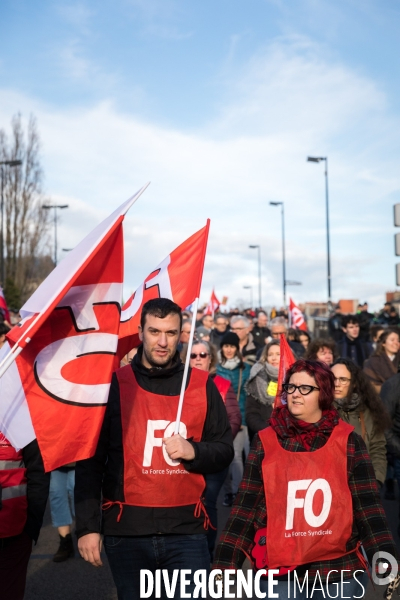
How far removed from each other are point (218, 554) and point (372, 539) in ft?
2.31

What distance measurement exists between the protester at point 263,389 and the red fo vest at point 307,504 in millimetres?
3712

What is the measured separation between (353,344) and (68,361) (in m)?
9.33

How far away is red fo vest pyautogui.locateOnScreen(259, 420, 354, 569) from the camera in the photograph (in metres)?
3.65

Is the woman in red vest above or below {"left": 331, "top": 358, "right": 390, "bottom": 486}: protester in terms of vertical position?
below

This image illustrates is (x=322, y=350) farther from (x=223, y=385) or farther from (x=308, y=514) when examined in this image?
(x=308, y=514)

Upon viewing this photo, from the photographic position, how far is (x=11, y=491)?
12.9 feet

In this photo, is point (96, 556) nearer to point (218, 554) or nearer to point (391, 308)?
point (218, 554)

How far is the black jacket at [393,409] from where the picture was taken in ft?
22.4

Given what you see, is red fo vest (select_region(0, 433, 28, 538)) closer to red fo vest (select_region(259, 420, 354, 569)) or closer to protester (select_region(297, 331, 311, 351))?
red fo vest (select_region(259, 420, 354, 569))

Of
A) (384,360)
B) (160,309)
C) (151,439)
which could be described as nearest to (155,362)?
(160,309)

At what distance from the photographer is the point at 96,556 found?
12.0 ft

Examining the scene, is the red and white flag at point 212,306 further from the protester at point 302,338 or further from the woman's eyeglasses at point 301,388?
the woman's eyeglasses at point 301,388

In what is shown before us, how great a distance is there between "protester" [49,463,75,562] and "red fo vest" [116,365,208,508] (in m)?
3.12

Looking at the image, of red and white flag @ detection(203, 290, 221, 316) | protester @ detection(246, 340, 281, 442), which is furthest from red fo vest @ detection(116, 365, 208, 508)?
red and white flag @ detection(203, 290, 221, 316)
